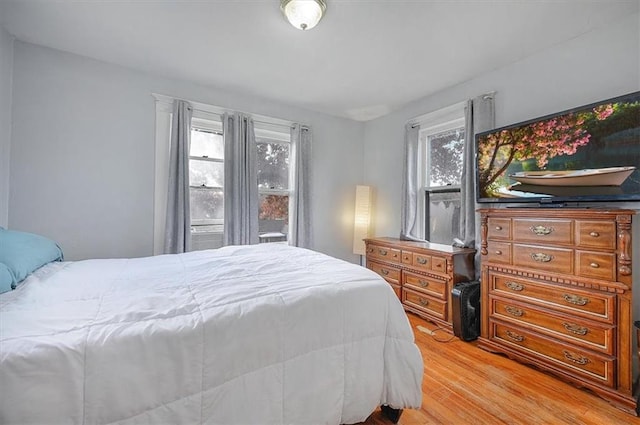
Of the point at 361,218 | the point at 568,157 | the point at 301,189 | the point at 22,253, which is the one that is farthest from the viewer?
the point at 361,218

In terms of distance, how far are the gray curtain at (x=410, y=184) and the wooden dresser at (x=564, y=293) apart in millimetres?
1135

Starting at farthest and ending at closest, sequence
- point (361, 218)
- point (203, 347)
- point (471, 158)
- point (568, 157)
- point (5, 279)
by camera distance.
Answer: point (361, 218), point (471, 158), point (568, 157), point (5, 279), point (203, 347)

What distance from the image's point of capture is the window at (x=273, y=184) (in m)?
3.60

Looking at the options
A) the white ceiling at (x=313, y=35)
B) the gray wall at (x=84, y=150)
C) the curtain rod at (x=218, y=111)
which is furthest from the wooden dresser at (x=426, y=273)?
the gray wall at (x=84, y=150)

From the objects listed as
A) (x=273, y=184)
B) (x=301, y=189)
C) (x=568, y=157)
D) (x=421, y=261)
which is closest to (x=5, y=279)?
(x=273, y=184)

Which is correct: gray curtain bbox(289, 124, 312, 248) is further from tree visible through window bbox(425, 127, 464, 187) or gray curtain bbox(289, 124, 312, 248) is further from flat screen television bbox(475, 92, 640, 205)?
flat screen television bbox(475, 92, 640, 205)

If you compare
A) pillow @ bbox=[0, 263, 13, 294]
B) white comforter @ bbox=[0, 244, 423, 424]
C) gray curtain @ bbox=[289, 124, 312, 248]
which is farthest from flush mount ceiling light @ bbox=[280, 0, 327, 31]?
pillow @ bbox=[0, 263, 13, 294]

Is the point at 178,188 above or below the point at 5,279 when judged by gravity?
above

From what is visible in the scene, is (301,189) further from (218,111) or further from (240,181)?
(218,111)

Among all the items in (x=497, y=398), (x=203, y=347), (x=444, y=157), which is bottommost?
(x=497, y=398)

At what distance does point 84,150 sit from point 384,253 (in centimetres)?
328

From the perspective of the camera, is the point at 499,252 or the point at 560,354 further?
the point at 499,252

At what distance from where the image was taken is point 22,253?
1463 mm

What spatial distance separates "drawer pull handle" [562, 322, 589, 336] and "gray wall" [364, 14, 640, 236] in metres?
1.72
